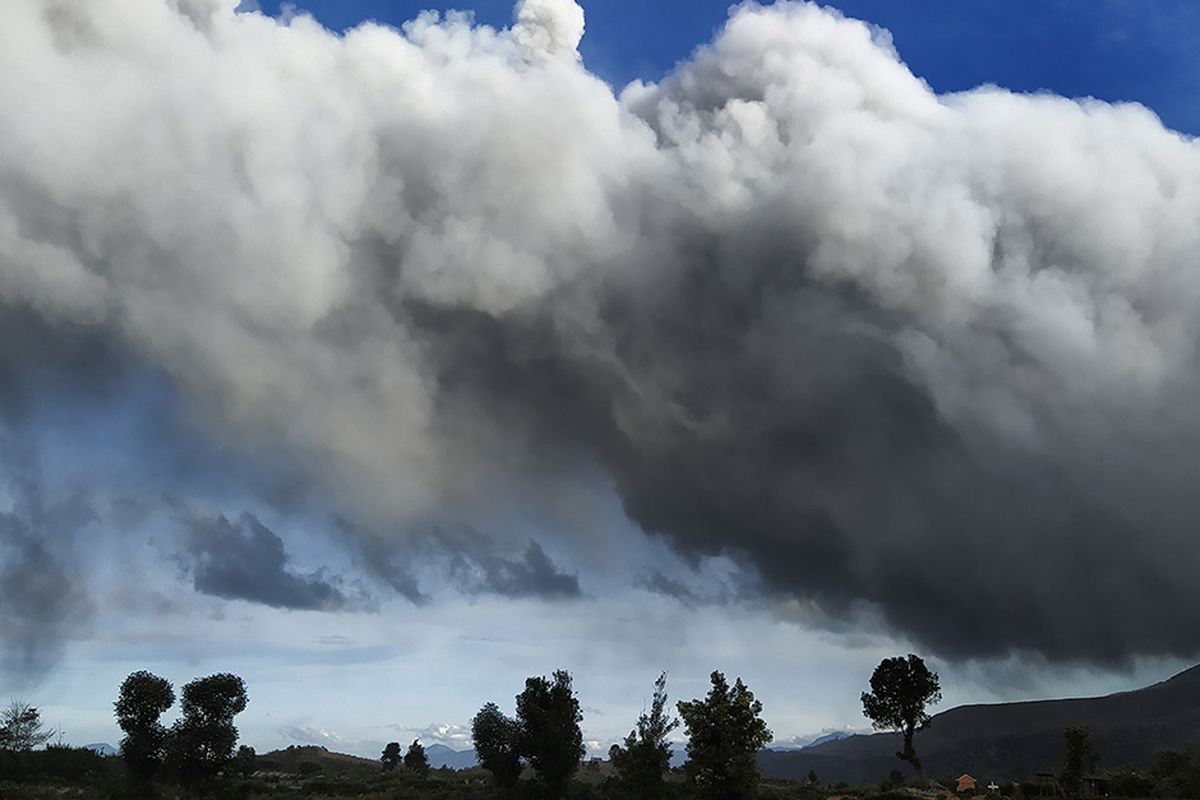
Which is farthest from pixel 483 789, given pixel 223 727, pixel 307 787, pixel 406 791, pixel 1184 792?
pixel 1184 792

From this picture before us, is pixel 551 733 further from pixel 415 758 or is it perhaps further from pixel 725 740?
pixel 415 758

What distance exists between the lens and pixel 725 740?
65438mm

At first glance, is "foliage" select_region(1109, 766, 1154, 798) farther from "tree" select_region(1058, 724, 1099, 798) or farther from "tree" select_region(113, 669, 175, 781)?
"tree" select_region(113, 669, 175, 781)

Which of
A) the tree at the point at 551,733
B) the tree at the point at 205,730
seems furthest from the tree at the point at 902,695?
the tree at the point at 205,730

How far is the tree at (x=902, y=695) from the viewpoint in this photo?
103 meters

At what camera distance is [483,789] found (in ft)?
334

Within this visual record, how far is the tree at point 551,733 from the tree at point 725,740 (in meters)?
27.3

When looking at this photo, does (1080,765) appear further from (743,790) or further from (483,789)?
(483,789)

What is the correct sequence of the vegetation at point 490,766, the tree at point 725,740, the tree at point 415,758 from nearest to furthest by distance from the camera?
the tree at point 725,740, the vegetation at point 490,766, the tree at point 415,758

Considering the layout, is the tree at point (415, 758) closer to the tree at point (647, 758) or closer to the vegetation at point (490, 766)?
the vegetation at point (490, 766)

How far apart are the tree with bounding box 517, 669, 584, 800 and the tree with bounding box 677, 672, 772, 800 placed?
89.5 feet

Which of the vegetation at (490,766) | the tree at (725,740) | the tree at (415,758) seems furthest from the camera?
the tree at (415,758)

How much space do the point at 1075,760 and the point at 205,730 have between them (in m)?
85.7

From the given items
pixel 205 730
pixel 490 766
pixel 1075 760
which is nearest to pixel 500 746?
pixel 490 766
